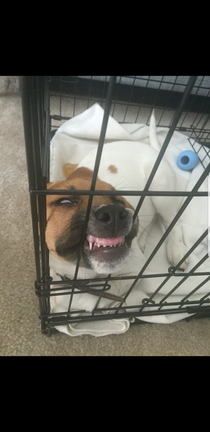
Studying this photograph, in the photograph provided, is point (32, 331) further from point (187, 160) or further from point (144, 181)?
point (187, 160)

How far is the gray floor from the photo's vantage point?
1146 millimetres

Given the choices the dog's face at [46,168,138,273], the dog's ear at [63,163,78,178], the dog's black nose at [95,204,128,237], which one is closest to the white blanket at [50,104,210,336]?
the dog's ear at [63,163,78,178]

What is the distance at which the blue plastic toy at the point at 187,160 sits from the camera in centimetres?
165

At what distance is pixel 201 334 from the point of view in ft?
4.22

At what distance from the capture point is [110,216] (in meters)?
0.71

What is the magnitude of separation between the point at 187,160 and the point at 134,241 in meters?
0.69

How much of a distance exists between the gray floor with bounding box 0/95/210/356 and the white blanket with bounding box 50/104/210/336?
0.25ft

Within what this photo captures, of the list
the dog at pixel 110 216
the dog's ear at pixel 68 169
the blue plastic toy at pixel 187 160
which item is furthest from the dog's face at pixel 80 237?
the blue plastic toy at pixel 187 160

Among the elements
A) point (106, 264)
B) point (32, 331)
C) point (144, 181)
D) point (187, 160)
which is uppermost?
point (187, 160)

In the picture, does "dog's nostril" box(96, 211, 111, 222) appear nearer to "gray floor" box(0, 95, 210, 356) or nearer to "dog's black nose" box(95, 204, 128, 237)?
"dog's black nose" box(95, 204, 128, 237)

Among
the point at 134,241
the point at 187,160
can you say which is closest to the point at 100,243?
the point at 134,241

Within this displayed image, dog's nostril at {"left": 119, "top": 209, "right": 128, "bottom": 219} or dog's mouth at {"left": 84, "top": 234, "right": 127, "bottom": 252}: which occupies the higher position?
dog's nostril at {"left": 119, "top": 209, "right": 128, "bottom": 219}
